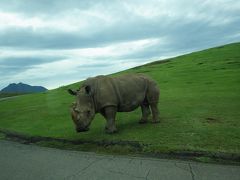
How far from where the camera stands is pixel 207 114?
46.3 feet

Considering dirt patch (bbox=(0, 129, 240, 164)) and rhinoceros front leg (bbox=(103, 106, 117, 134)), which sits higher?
rhinoceros front leg (bbox=(103, 106, 117, 134))

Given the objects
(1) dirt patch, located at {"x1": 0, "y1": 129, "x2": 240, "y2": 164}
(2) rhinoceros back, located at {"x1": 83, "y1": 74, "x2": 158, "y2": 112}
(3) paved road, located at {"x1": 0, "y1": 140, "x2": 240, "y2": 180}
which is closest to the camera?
(3) paved road, located at {"x1": 0, "y1": 140, "x2": 240, "y2": 180}

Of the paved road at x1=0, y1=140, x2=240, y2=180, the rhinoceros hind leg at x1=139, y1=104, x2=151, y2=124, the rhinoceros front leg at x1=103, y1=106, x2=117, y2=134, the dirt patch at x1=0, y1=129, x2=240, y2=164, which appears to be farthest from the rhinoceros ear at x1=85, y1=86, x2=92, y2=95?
the rhinoceros hind leg at x1=139, y1=104, x2=151, y2=124

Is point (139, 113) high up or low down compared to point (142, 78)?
down

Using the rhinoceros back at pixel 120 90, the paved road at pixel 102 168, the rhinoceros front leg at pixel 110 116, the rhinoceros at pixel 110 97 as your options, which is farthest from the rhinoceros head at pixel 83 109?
Answer: the paved road at pixel 102 168

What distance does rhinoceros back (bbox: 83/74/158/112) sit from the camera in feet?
37.8

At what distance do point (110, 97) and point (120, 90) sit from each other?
25.6 inches

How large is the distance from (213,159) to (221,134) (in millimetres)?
2116

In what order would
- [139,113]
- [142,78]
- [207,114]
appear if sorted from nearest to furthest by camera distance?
[142,78] → [207,114] → [139,113]

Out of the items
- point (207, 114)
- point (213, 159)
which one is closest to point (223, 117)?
point (207, 114)

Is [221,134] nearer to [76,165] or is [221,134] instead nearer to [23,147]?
[76,165]

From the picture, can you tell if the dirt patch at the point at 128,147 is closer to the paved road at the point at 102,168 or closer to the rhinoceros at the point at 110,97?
the paved road at the point at 102,168

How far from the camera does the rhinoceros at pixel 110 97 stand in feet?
36.2

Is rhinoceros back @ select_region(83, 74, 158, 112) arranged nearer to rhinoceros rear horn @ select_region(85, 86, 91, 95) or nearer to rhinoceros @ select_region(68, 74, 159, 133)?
rhinoceros @ select_region(68, 74, 159, 133)
